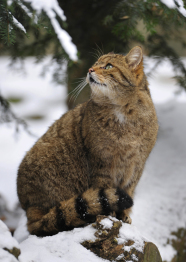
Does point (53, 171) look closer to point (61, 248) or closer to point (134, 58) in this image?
point (61, 248)

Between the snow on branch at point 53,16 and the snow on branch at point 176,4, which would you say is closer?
the snow on branch at point 53,16

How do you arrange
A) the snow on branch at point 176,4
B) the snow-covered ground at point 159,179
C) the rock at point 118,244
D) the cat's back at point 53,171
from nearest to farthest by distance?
the rock at point 118,244, the snow on branch at point 176,4, the cat's back at point 53,171, the snow-covered ground at point 159,179

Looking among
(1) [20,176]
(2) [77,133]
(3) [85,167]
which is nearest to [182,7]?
(2) [77,133]

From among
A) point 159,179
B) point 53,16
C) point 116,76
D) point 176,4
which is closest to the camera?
point 53,16

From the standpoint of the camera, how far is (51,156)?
2.79m

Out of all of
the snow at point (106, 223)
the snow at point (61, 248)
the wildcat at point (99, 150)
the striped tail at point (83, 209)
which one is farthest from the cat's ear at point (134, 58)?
the snow at point (61, 248)

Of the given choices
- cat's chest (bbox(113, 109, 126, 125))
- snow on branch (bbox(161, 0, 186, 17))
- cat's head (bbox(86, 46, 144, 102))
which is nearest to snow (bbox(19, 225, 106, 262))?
cat's chest (bbox(113, 109, 126, 125))

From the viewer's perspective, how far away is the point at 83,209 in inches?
92.9

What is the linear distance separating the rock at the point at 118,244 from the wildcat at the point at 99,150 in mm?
180

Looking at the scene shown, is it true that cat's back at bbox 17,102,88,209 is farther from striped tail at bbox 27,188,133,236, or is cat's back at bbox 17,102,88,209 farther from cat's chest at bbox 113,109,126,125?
cat's chest at bbox 113,109,126,125

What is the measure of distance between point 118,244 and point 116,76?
4.54 feet

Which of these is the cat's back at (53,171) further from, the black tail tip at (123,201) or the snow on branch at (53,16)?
the snow on branch at (53,16)

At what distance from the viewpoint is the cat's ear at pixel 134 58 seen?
2.65 m

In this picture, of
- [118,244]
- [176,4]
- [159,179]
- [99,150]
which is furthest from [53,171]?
[159,179]
